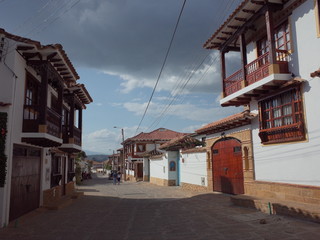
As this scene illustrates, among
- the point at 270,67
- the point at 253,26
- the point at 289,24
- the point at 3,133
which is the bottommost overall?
the point at 3,133

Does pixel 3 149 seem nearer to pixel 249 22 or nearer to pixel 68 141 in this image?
pixel 68 141

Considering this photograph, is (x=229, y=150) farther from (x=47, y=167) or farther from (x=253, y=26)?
(x=47, y=167)

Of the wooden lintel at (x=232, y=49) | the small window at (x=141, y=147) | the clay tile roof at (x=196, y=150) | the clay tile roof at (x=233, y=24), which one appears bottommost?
the clay tile roof at (x=196, y=150)

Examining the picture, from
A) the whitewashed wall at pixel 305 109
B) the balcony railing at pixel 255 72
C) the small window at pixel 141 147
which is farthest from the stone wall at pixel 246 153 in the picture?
the small window at pixel 141 147

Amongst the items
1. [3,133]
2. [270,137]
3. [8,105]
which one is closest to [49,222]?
[3,133]

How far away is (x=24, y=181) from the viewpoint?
10680 millimetres

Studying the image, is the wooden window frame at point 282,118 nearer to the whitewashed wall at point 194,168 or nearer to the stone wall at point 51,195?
the whitewashed wall at point 194,168

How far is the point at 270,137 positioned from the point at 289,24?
4.16 metres

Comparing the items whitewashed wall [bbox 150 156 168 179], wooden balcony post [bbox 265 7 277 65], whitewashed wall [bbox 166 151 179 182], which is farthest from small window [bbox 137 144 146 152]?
wooden balcony post [bbox 265 7 277 65]

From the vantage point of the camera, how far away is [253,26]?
40.4ft

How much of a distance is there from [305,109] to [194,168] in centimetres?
1123

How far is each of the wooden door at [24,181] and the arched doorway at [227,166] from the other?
886 cm

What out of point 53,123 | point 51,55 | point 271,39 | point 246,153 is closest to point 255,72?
point 271,39

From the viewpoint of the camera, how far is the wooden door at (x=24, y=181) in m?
9.76
